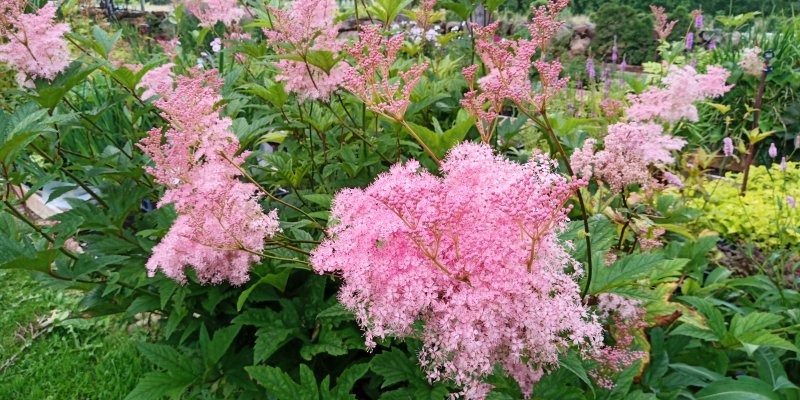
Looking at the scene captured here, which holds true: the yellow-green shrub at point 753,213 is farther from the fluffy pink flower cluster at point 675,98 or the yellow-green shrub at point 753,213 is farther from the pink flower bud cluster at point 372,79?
the pink flower bud cluster at point 372,79

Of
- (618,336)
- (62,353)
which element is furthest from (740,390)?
(62,353)

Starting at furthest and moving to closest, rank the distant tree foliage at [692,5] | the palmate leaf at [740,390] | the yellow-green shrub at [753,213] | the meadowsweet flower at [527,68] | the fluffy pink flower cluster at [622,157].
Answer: the distant tree foliage at [692,5]
the yellow-green shrub at [753,213]
the palmate leaf at [740,390]
the fluffy pink flower cluster at [622,157]
the meadowsweet flower at [527,68]

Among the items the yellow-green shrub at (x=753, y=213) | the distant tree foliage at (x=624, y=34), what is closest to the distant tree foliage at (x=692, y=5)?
the distant tree foliage at (x=624, y=34)

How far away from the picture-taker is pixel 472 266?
42.6 inches

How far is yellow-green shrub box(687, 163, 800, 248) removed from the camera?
2.91 metres

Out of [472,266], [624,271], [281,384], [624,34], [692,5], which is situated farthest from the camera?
[692,5]

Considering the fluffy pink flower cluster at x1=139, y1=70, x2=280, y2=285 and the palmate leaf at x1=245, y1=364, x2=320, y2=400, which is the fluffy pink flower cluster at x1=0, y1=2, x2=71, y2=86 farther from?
the palmate leaf at x1=245, y1=364, x2=320, y2=400

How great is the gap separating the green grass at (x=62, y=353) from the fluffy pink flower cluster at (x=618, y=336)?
2.43 metres

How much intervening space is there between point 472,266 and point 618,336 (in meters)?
0.92

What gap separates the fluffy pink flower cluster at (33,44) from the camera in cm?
194

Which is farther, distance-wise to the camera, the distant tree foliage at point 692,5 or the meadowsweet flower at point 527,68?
the distant tree foliage at point 692,5

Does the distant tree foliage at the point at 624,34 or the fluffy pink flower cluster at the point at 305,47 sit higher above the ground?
the fluffy pink flower cluster at the point at 305,47

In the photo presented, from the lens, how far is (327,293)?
2.18 meters

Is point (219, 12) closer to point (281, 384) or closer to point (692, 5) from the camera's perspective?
point (281, 384)
